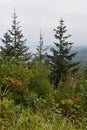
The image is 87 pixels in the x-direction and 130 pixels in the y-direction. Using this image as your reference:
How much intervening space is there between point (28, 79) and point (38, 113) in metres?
1.31

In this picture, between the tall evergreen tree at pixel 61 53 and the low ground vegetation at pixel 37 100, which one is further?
the tall evergreen tree at pixel 61 53

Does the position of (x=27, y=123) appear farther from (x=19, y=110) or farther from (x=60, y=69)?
(x=60, y=69)

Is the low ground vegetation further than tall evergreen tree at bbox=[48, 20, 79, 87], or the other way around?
tall evergreen tree at bbox=[48, 20, 79, 87]

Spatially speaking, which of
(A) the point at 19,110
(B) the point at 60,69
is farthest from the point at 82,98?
(B) the point at 60,69

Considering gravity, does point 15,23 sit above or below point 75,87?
above

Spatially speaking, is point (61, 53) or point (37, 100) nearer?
point (37, 100)

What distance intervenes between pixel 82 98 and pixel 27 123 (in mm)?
2103

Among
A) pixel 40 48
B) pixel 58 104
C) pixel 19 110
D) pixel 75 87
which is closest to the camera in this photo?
pixel 19 110

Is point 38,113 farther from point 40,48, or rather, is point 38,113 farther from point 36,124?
point 40,48

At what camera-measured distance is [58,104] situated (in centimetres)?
772

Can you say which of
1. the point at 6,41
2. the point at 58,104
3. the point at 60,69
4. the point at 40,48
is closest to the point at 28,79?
the point at 58,104

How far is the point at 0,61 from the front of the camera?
905 cm

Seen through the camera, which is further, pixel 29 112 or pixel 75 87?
pixel 75 87

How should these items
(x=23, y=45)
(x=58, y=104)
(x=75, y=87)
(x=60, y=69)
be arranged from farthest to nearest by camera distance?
1. (x=23, y=45)
2. (x=60, y=69)
3. (x=75, y=87)
4. (x=58, y=104)
